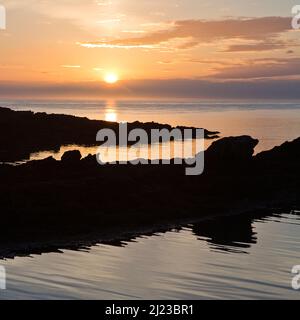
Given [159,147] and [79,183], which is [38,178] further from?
[159,147]

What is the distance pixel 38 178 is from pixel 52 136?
211 ft

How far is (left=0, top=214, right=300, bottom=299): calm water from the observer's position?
22.9 metres

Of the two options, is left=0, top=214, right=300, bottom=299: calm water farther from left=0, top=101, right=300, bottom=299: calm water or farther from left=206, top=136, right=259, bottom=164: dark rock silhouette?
left=206, top=136, right=259, bottom=164: dark rock silhouette

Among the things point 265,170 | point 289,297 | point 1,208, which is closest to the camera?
point 289,297

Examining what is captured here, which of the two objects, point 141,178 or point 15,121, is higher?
point 15,121

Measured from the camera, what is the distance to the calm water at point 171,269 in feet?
75.0

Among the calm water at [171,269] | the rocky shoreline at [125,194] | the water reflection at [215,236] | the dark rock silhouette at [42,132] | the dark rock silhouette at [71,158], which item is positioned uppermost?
the dark rock silhouette at [42,132]

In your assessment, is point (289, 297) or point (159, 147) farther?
point (159, 147)

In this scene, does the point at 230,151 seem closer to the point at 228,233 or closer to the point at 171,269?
the point at 228,233

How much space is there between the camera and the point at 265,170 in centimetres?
5081

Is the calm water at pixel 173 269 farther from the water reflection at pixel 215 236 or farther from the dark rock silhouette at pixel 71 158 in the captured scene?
the dark rock silhouette at pixel 71 158

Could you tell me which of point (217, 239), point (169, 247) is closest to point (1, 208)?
point (169, 247)

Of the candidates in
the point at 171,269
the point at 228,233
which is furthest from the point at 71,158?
the point at 171,269

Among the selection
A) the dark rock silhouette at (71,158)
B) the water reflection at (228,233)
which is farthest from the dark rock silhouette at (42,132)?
the water reflection at (228,233)
